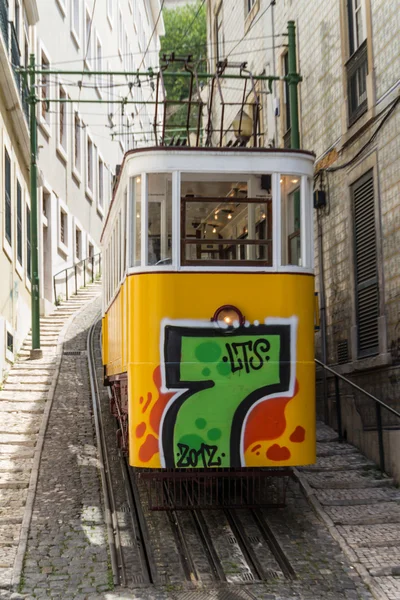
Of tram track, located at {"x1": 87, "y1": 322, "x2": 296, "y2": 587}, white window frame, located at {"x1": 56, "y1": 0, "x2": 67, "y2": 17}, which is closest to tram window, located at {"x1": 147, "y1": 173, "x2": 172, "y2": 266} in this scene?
tram track, located at {"x1": 87, "y1": 322, "x2": 296, "y2": 587}

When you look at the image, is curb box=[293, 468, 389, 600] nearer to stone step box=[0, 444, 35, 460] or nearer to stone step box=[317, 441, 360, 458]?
stone step box=[317, 441, 360, 458]

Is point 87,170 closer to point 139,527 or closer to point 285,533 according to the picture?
point 139,527

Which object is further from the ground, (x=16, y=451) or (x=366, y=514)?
(x=16, y=451)

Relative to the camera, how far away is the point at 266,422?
8.62m

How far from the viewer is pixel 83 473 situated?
10531 millimetres

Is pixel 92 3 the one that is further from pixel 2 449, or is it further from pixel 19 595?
pixel 19 595

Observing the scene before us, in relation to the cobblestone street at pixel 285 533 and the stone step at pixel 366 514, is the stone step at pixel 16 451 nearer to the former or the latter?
the cobblestone street at pixel 285 533

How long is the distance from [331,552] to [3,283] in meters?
9.70

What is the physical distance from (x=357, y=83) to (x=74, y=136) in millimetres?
16738

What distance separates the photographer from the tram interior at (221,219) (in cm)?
891

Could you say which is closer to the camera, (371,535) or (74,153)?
(371,535)

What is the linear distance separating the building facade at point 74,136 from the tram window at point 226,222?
33.7 feet

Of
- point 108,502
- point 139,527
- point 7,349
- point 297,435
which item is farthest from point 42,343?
point 297,435

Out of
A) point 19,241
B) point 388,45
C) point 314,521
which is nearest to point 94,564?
point 314,521
